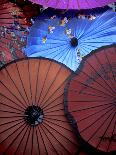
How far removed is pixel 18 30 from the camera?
5418mm

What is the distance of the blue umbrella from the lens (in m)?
5.21

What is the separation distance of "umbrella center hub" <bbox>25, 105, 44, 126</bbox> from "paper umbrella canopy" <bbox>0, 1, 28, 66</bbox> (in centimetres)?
107

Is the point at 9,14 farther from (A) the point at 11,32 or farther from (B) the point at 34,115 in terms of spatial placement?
(B) the point at 34,115

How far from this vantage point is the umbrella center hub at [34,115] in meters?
4.36

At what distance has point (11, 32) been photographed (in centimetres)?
536

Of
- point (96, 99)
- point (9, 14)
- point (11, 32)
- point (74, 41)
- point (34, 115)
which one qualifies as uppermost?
point (9, 14)

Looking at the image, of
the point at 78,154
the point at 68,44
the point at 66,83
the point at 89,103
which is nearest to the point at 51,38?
the point at 68,44

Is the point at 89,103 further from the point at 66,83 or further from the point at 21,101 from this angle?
the point at 21,101

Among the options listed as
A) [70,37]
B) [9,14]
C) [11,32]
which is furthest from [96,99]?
[9,14]

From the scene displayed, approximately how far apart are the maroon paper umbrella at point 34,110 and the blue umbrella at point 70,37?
30.2 inches

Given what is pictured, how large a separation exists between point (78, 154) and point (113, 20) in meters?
2.14

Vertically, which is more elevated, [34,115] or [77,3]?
[77,3]

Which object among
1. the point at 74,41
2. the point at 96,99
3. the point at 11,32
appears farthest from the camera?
the point at 11,32

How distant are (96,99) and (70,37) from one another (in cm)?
136
